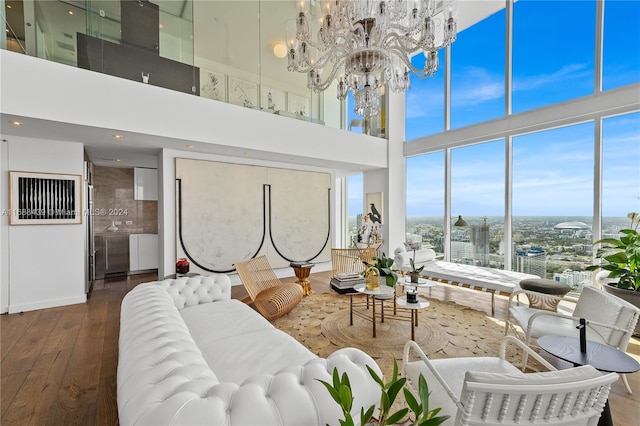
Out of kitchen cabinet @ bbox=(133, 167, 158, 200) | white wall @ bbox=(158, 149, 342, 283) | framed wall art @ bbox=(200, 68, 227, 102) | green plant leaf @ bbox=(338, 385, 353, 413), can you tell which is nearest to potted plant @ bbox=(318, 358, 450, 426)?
green plant leaf @ bbox=(338, 385, 353, 413)

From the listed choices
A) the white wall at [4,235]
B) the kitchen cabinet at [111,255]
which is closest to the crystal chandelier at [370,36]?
the white wall at [4,235]

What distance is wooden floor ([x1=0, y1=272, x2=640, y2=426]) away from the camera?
203 centimetres

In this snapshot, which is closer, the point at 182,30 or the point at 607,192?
the point at 607,192

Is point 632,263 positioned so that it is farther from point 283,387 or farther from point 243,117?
point 243,117

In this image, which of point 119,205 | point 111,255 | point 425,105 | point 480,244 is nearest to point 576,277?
point 480,244

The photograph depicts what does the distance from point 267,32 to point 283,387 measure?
6.49 m

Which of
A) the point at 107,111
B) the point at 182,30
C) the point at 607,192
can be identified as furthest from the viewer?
the point at 182,30

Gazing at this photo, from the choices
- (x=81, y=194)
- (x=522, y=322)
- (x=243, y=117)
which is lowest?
(x=522, y=322)

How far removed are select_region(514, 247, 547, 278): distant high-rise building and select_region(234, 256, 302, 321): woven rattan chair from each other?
413 cm

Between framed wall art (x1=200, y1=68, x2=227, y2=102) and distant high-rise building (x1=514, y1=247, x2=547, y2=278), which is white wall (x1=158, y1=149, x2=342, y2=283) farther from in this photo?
distant high-rise building (x1=514, y1=247, x2=547, y2=278)

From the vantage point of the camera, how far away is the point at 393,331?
3395 millimetres

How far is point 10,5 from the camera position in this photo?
3576 millimetres

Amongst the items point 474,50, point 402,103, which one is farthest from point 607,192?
point 402,103

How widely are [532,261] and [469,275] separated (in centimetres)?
157
